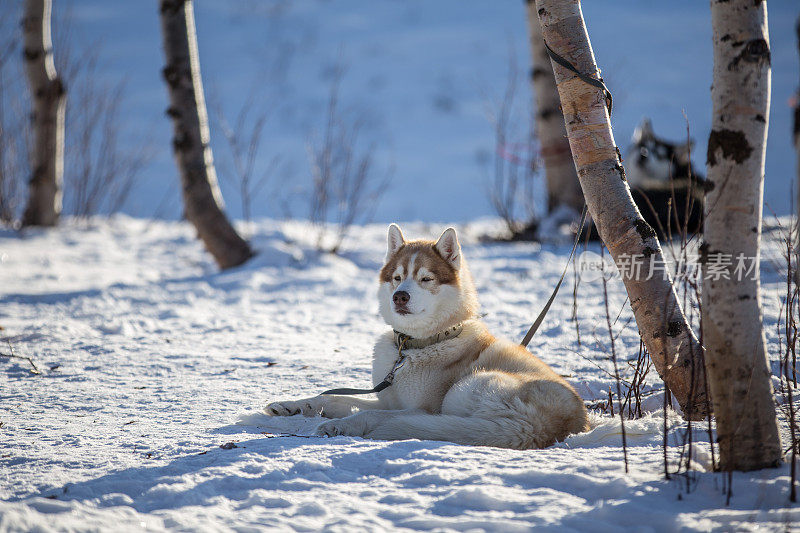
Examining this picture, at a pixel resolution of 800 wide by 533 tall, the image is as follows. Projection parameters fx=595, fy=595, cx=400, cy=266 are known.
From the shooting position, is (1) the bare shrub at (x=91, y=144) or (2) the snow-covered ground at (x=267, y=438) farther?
(1) the bare shrub at (x=91, y=144)

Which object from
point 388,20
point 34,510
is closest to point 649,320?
point 34,510

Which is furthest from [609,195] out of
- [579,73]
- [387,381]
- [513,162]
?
[513,162]

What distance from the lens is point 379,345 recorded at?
3412 millimetres

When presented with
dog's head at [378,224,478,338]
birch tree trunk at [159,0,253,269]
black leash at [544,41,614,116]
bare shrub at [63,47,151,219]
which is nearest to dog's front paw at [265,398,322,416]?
dog's head at [378,224,478,338]

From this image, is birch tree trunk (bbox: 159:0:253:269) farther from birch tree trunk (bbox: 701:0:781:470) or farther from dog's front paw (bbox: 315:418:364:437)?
birch tree trunk (bbox: 701:0:781:470)

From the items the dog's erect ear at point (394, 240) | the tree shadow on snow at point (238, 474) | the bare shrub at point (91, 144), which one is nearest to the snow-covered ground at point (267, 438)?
the tree shadow on snow at point (238, 474)

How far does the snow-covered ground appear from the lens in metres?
1.95

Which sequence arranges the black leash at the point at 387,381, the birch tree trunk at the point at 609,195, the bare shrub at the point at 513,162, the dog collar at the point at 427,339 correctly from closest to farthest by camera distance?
the birch tree trunk at the point at 609,195, the black leash at the point at 387,381, the dog collar at the point at 427,339, the bare shrub at the point at 513,162

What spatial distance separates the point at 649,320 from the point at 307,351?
9.01 feet

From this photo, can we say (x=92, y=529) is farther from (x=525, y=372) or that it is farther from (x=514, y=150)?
(x=514, y=150)

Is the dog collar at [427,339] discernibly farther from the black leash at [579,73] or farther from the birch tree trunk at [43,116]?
the birch tree trunk at [43,116]

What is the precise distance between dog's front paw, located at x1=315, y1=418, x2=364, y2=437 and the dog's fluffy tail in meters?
0.22

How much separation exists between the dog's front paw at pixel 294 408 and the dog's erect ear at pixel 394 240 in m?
1.01

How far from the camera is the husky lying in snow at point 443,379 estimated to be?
2658 mm
